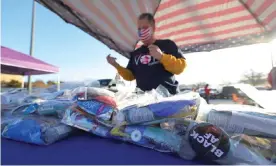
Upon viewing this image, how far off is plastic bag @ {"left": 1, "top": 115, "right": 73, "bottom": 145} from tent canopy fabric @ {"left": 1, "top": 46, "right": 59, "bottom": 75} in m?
3.11

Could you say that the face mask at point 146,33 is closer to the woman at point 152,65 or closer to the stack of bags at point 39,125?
the woman at point 152,65

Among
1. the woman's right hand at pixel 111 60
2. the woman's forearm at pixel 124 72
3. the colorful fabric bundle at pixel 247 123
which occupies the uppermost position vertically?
the woman's right hand at pixel 111 60

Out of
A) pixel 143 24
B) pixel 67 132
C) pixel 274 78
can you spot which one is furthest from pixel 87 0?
pixel 274 78

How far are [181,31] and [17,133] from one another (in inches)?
85.7

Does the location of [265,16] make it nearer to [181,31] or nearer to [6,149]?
[181,31]

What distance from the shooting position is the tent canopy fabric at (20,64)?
329cm

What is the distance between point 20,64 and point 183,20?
297 cm

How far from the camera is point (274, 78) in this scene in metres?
1.69

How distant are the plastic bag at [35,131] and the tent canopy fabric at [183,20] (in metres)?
1.23

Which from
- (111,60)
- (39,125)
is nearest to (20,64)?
(111,60)

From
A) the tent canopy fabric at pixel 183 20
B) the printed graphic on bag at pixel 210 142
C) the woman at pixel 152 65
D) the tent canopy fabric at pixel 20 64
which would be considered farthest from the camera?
the tent canopy fabric at pixel 20 64

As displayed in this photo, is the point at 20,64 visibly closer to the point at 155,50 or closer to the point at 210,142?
the point at 155,50

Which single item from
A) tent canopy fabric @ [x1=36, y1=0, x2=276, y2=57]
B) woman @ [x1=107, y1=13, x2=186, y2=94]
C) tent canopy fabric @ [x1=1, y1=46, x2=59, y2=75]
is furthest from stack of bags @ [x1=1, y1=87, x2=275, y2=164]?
tent canopy fabric @ [x1=1, y1=46, x2=59, y2=75]

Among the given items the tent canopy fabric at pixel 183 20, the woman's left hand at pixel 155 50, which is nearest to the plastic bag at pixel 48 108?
the woman's left hand at pixel 155 50
